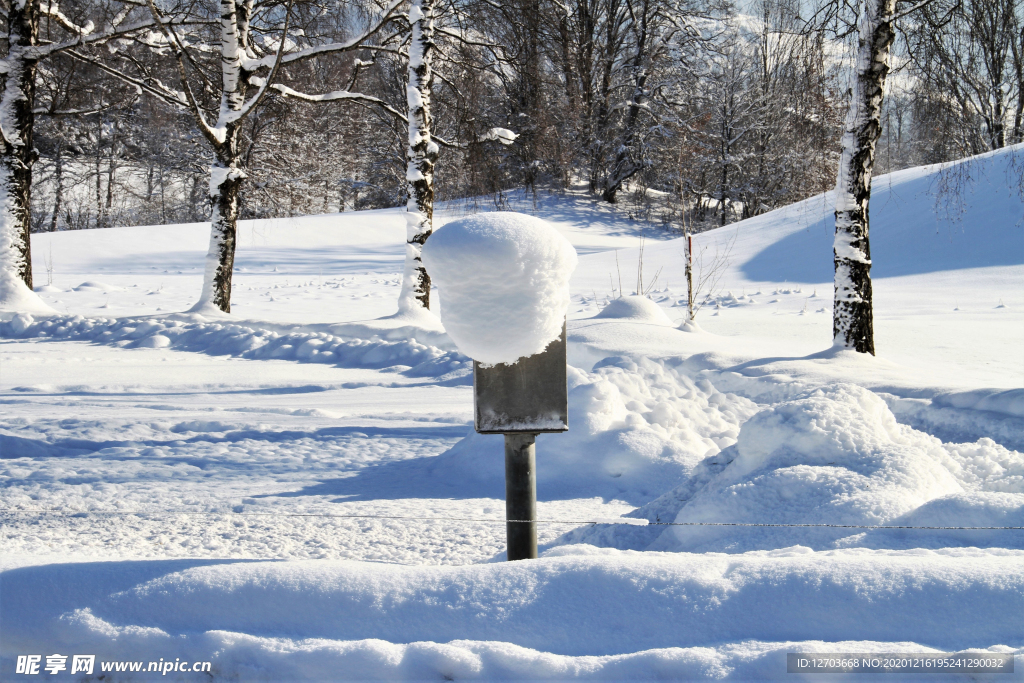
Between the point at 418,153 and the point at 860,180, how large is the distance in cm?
525

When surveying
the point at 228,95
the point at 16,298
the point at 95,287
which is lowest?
the point at 16,298

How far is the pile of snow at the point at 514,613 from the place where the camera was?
1704mm

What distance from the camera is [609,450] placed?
4.38m

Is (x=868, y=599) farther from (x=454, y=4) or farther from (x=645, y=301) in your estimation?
(x=454, y=4)

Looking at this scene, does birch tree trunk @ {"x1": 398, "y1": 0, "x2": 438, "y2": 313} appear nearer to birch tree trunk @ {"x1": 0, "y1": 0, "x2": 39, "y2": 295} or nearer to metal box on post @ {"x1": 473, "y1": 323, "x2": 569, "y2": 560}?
birch tree trunk @ {"x1": 0, "y1": 0, "x2": 39, "y2": 295}

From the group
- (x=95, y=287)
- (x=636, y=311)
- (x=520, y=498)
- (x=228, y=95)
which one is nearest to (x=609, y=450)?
(x=520, y=498)

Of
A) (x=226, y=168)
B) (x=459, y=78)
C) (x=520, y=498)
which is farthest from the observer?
(x=459, y=78)

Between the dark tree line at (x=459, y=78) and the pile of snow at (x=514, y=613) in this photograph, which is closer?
the pile of snow at (x=514, y=613)

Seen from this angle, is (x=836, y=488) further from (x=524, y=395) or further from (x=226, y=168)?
(x=226, y=168)

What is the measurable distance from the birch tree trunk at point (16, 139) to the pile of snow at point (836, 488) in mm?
9306

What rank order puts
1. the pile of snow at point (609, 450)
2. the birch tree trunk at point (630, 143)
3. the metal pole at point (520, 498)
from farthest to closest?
the birch tree trunk at point (630, 143)
the pile of snow at point (609, 450)
the metal pole at point (520, 498)

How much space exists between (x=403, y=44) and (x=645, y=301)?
16.7 ft
